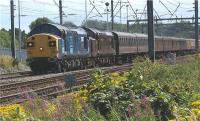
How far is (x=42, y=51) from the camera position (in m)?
35.4

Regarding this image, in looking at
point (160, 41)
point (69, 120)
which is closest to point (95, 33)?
point (160, 41)

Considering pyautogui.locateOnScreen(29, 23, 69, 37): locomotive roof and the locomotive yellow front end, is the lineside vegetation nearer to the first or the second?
the locomotive yellow front end

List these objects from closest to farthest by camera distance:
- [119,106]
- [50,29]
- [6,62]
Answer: [119,106] < [50,29] < [6,62]

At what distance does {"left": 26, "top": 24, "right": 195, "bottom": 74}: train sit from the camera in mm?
35000

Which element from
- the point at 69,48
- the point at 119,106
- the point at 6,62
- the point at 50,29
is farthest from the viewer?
the point at 6,62

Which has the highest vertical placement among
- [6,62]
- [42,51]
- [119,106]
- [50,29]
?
[50,29]

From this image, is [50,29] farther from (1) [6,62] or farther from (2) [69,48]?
(1) [6,62]

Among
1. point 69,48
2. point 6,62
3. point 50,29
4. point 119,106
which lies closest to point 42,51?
point 50,29

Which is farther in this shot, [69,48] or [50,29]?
[69,48]

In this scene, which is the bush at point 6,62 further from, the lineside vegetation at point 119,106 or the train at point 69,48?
the lineside vegetation at point 119,106

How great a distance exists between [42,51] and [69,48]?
77.3 inches

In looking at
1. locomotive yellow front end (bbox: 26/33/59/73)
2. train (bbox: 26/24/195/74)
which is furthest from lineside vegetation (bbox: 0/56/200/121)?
train (bbox: 26/24/195/74)

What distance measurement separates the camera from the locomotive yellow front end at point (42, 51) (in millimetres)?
34594

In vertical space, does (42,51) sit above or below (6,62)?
above
